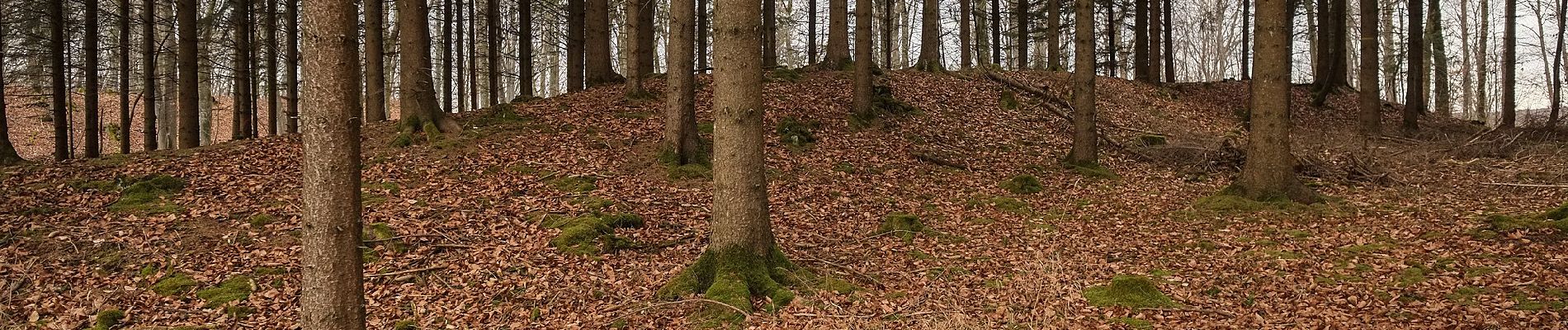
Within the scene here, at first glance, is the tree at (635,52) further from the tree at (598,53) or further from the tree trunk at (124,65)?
the tree trunk at (124,65)

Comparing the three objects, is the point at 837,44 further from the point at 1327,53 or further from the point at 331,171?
the point at 331,171

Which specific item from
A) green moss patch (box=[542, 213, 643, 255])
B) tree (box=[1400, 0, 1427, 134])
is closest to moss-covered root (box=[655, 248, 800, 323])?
green moss patch (box=[542, 213, 643, 255])

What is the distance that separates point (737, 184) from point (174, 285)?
211 inches

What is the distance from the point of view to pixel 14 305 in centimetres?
698

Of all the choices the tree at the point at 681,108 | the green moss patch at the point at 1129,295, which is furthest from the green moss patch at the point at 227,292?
the green moss patch at the point at 1129,295

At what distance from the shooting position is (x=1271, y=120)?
10086 mm

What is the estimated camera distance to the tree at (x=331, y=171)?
4211 mm

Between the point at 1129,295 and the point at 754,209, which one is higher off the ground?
the point at 754,209

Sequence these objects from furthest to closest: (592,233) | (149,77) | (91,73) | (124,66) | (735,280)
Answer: (124,66) < (149,77) < (91,73) < (592,233) < (735,280)

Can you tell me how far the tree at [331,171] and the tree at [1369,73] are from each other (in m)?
18.5

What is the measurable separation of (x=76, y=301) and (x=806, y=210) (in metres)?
7.40

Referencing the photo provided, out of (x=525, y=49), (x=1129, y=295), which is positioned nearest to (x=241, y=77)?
(x=525, y=49)

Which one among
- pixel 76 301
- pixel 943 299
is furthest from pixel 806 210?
pixel 76 301

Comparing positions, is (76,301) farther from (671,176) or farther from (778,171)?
(778,171)
